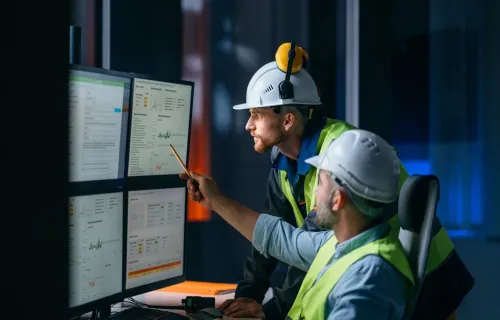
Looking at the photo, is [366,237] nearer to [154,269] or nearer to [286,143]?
[154,269]

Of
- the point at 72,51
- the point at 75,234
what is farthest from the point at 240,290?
the point at 72,51

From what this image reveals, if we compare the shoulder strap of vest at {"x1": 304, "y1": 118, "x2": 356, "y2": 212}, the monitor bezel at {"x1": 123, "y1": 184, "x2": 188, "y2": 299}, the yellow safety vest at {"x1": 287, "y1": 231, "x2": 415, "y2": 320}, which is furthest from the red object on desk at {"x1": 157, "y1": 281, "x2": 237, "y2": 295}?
the yellow safety vest at {"x1": 287, "y1": 231, "x2": 415, "y2": 320}

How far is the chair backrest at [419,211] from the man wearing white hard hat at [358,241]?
3cm

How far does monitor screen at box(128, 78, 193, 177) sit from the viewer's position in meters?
1.75

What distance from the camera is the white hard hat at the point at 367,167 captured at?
1503mm

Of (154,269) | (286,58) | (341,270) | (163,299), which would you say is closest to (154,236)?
(154,269)

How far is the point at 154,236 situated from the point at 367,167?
2.20 feet

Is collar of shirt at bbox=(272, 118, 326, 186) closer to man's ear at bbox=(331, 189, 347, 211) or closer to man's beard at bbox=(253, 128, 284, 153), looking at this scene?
man's beard at bbox=(253, 128, 284, 153)

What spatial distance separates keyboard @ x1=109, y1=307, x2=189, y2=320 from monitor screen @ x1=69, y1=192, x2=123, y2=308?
0.11 metres

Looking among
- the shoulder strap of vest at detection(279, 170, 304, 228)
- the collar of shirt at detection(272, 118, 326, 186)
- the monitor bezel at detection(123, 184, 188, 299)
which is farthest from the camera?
the shoulder strap of vest at detection(279, 170, 304, 228)

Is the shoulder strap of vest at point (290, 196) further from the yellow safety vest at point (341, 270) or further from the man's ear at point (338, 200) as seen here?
the man's ear at point (338, 200)

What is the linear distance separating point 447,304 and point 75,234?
2.81 ft

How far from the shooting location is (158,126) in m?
1.82

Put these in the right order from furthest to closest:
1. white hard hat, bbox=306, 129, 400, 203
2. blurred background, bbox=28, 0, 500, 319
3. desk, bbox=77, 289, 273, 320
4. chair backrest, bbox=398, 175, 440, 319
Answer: blurred background, bbox=28, 0, 500, 319 → desk, bbox=77, 289, 273, 320 → white hard hat, bbox=306, 129, 400, 203 → chair backrest, bbox=398, 175, 440, 319
